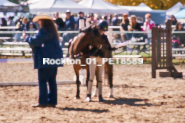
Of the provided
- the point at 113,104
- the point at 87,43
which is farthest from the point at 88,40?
the point at 113,104

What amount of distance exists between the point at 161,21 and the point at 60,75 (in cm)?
2997

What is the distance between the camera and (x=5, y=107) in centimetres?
962

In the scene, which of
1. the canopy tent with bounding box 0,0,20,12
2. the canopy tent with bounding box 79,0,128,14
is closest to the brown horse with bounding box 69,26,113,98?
the canopy tent with bounding box 79,0,128,14

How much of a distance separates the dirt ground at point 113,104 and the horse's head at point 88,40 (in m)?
1.09

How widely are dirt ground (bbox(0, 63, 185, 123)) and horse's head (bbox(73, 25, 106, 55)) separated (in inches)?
43.1

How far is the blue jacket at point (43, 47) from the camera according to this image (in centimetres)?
943

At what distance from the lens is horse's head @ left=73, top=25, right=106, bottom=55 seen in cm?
1051

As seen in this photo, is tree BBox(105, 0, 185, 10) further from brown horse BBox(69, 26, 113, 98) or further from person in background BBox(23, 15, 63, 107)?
person in background BBox(23, 15, 63, 107)

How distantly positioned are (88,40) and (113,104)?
58.0 inches

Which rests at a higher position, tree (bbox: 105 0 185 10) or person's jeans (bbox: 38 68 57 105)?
tree (bbox: 105 0 185 10)

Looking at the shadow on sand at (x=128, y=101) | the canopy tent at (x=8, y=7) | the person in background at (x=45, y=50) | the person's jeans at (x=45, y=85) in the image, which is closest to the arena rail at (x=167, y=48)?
the shadow on sand at (x=128, y=101)

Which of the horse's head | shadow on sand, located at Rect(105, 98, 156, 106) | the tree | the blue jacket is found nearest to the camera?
the blue jacket

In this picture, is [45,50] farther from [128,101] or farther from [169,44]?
[169,44]

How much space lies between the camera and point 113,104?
10.1m
